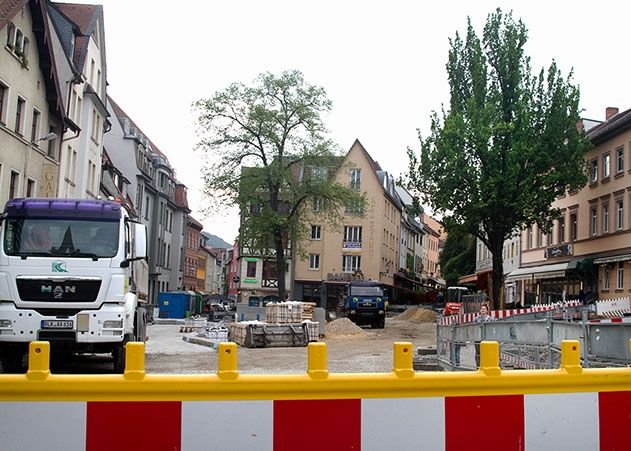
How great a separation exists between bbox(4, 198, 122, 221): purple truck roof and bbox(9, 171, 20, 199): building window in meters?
15.1

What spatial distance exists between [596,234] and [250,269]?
121 ft

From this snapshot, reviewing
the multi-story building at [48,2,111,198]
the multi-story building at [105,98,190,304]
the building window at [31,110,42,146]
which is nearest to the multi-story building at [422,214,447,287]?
the multi-story building at [105,98,190,304]

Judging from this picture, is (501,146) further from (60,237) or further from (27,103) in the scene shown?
(60,237)

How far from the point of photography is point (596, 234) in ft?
141

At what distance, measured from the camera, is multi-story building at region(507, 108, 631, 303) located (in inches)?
1550

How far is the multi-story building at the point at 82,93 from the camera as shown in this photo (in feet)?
115

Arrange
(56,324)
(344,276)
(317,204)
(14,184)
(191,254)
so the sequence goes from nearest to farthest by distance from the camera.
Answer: (56,324), (14,184), (317,204), (344,276), (191,254)

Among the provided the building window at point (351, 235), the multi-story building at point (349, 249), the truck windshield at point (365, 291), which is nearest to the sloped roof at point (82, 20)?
the truck windshield at point (365, 291)

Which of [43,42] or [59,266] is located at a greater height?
[43,42]

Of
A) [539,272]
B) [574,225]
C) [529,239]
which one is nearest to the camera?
[574,225]

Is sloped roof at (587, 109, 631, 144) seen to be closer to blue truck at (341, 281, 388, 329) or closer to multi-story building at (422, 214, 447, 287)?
blue truck at (341, 281, 388, 329)

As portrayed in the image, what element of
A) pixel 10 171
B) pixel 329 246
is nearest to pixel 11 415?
pixel 10 171

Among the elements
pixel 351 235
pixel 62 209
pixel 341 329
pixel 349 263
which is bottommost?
pixel 341 329

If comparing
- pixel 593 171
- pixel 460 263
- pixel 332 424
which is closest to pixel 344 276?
pixel 460 263
